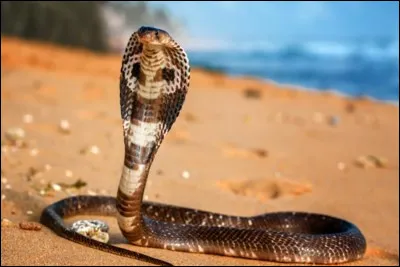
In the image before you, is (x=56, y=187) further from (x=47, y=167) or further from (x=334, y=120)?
(x=334, y=120)

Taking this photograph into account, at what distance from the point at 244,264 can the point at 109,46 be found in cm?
2031

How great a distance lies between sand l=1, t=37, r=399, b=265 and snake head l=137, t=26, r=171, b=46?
51.5 inches

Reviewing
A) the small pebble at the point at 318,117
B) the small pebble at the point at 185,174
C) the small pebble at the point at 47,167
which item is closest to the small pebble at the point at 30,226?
the small pebble at the point at 47,167

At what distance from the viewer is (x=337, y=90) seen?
19.9 m

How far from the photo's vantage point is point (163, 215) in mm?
5406

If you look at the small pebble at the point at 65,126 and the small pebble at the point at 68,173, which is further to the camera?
the small pebble at the point at 65,126

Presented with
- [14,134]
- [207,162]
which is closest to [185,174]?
[207,162]

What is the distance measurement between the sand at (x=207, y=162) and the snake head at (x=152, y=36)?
1309mm

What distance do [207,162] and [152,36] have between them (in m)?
4.19

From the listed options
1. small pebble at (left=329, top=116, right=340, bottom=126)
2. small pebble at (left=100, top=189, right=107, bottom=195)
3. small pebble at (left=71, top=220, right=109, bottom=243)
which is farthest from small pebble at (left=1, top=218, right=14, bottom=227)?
small pebble at (left=329, top=116, right=340, bottom=126)

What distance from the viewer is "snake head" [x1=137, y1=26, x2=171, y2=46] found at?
11.5ft

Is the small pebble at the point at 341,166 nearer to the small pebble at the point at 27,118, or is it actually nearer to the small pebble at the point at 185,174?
the small pebble at the point at 185,174

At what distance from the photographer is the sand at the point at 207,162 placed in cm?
515

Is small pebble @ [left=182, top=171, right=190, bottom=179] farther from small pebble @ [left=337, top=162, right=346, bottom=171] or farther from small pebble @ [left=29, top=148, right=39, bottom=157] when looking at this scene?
small pebble @ [left=337, top=162, right=346, bottom=171]
